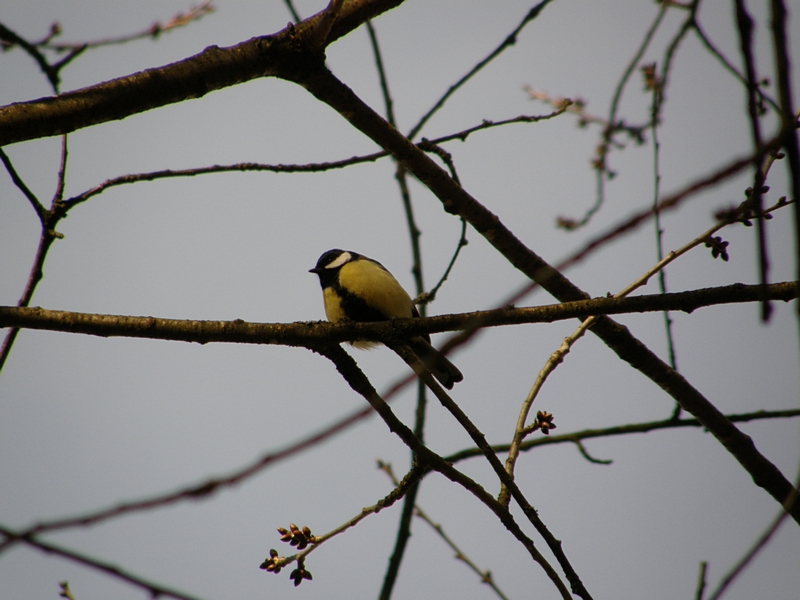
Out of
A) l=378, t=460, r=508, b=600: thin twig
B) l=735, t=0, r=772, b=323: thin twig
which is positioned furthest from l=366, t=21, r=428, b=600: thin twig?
l=735, t=0, r=772, b=323: thin twig

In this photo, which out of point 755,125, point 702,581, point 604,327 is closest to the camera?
point 755,125

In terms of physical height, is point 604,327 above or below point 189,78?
below

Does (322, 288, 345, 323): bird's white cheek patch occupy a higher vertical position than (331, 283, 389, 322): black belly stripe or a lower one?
higher

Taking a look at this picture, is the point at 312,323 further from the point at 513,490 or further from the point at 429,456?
the point at 513,490

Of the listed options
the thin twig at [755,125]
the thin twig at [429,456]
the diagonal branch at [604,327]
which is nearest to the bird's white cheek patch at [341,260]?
the diagonal branch at [604,327]

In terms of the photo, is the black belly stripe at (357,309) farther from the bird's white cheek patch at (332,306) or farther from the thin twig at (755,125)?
the thin twig at (755,125)

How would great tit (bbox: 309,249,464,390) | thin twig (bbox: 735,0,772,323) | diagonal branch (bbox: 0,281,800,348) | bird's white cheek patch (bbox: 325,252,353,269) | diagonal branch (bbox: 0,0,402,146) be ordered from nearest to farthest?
thin twig (bbox: 735,0,772,323)
diagonal branch (bbox: 0,0,402,146)
diagonal branch (bbox: 0,281,800,348)
great tit (bbox: 309,249,464,390)
bird's white cheek patch (bbox: 325,252,353,269)

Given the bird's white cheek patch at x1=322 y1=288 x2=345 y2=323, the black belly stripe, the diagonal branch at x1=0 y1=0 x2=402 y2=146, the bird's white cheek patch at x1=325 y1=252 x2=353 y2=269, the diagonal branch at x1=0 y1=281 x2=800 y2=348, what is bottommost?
the diagonal branch at x1=0 y1=281 x2=800 y2=348

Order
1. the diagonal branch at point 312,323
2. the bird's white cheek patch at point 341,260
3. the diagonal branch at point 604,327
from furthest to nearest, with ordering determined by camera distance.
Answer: the bird's white cheek patch at point 341,260 < the diagonal branch at point 604,327 < the diagonal branch at point 312,323

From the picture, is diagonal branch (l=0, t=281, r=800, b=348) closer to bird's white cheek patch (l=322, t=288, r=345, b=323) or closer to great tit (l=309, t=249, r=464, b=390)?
great tit (l=309, t=249, r=464, b=390)

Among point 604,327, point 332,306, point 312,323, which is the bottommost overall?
point 312,323

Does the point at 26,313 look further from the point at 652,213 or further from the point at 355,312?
the point at 355,312

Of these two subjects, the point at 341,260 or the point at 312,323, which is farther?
the point at 341,260

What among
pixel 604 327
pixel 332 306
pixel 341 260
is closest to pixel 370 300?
pixel 332 306
